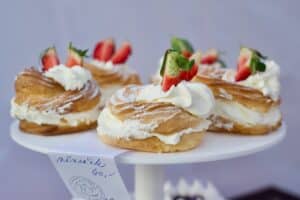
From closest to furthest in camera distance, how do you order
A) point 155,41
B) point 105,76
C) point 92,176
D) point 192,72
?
point 92,176, point 192,72, point 105,76, point 155,41

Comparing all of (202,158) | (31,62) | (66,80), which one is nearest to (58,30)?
(31,62)

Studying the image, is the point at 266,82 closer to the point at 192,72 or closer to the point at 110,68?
the point at 192,72

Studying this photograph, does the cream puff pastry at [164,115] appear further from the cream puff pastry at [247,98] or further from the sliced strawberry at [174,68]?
the cream puff pastry at [247,98]

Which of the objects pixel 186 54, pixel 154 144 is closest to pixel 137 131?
pixel 154 144

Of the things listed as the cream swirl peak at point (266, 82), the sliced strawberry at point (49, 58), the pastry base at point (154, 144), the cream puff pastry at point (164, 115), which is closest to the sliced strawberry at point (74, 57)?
the sliced strawberry at point (49, 58)

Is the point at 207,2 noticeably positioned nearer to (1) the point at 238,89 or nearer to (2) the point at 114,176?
(1) the point at 238,89
